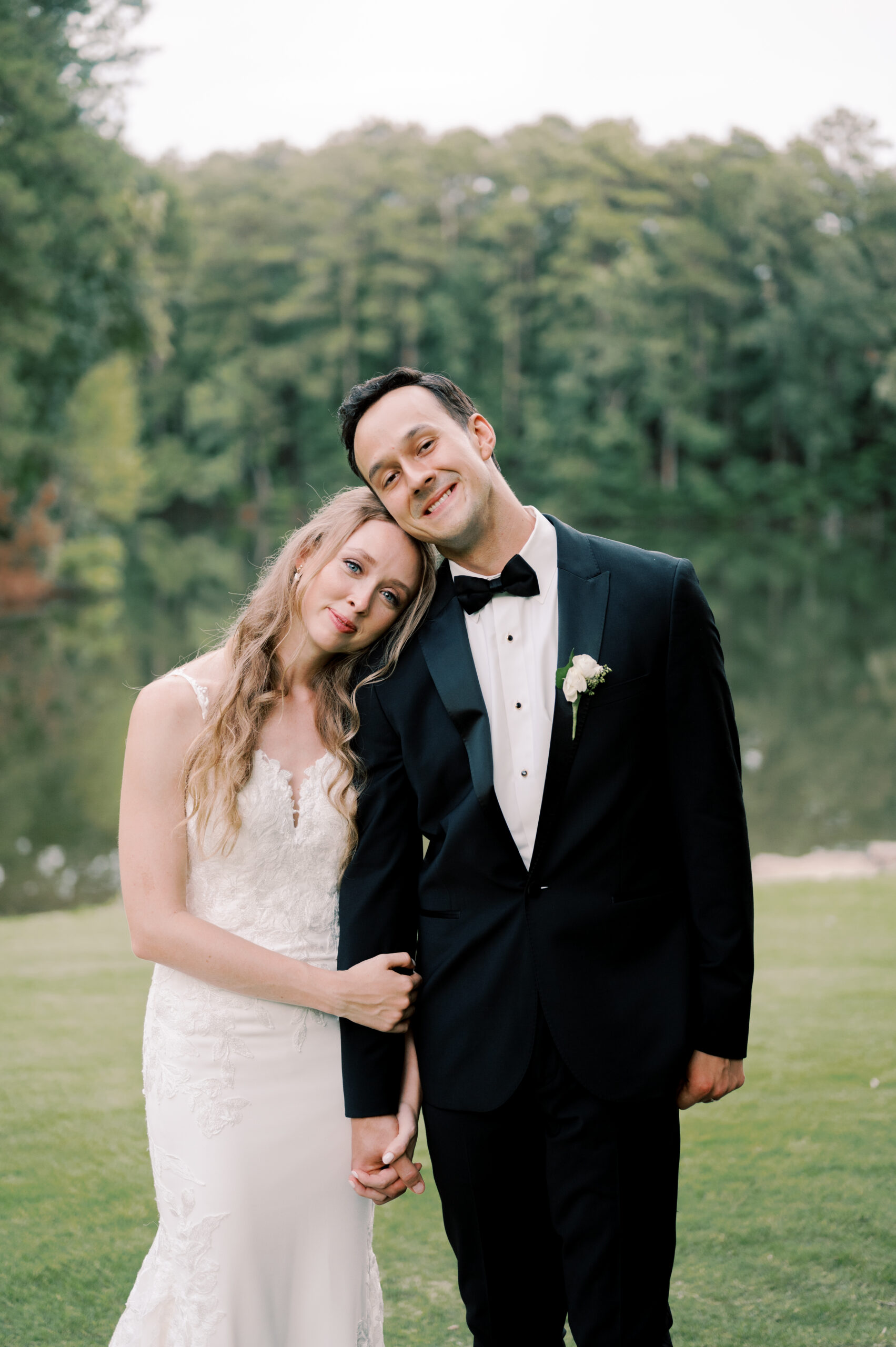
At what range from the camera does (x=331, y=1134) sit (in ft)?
8.09

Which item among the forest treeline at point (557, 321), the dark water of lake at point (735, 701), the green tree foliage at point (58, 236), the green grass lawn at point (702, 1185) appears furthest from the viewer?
the forest treeline at point (557, 321)

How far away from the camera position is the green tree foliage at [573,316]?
141 feet

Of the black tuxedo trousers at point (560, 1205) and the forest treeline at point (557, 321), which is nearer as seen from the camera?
the black tuxedo trousers at point (560, 1205)

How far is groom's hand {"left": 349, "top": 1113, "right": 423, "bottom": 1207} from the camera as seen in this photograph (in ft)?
7.82

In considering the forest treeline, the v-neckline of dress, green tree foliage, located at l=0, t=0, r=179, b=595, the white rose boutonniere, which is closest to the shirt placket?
the white rose boutonniere

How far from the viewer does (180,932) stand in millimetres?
2352

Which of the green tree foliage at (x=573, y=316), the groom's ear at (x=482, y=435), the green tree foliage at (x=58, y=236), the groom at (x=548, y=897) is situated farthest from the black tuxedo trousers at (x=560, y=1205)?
the green tree foliage at (x=573, y=316)

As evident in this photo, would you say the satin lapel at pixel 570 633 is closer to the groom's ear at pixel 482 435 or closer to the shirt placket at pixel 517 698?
the shirt placket at pixel 517 698

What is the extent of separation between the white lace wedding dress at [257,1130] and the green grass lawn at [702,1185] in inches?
29.4

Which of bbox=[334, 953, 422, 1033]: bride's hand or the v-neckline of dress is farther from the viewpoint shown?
the v-neckline of dress

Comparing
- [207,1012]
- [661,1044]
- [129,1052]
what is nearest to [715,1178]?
[661,1044]

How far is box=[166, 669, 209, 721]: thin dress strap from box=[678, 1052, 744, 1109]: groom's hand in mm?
1165

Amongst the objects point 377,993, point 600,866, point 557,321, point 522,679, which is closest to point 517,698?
point 522,679

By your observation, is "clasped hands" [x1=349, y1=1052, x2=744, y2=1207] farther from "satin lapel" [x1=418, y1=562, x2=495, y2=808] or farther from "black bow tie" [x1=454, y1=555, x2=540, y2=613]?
"black bow tie" [x1=454, y1=555, x2=540, y2=613]
